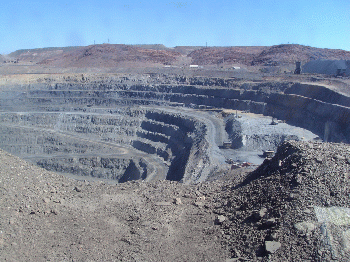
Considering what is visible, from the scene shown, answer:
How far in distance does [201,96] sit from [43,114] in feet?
89.3

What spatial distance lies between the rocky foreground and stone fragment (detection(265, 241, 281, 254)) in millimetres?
25

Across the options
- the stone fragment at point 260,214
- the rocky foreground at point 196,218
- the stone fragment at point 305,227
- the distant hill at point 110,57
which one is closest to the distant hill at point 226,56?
the distant hill at point 110,57

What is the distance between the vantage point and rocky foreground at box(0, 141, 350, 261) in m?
8.38

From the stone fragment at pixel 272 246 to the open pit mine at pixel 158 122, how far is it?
15.7m

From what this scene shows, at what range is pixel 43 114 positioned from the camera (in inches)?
2106

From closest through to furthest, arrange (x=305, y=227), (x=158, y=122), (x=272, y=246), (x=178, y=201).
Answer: (x=272, y=246) < (x=305, y=227) < (x=178, y=201) < (x=158, y=122)

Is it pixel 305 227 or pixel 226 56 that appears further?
pixel 226 56

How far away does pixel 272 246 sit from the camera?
8.15 meters

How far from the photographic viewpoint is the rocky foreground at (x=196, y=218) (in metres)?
8.38

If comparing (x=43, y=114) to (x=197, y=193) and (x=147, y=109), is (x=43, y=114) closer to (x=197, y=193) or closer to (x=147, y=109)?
(x=147, y=109)

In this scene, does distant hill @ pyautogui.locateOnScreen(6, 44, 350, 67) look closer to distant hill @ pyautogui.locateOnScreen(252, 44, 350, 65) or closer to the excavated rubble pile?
distant hill @ pyautogui.locateOnScreen(252, 44, 350, 65)

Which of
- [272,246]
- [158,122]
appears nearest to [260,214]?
[272,246]

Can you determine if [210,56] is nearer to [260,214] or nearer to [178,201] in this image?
[178,201]

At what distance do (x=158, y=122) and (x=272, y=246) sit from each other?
1580 inches
